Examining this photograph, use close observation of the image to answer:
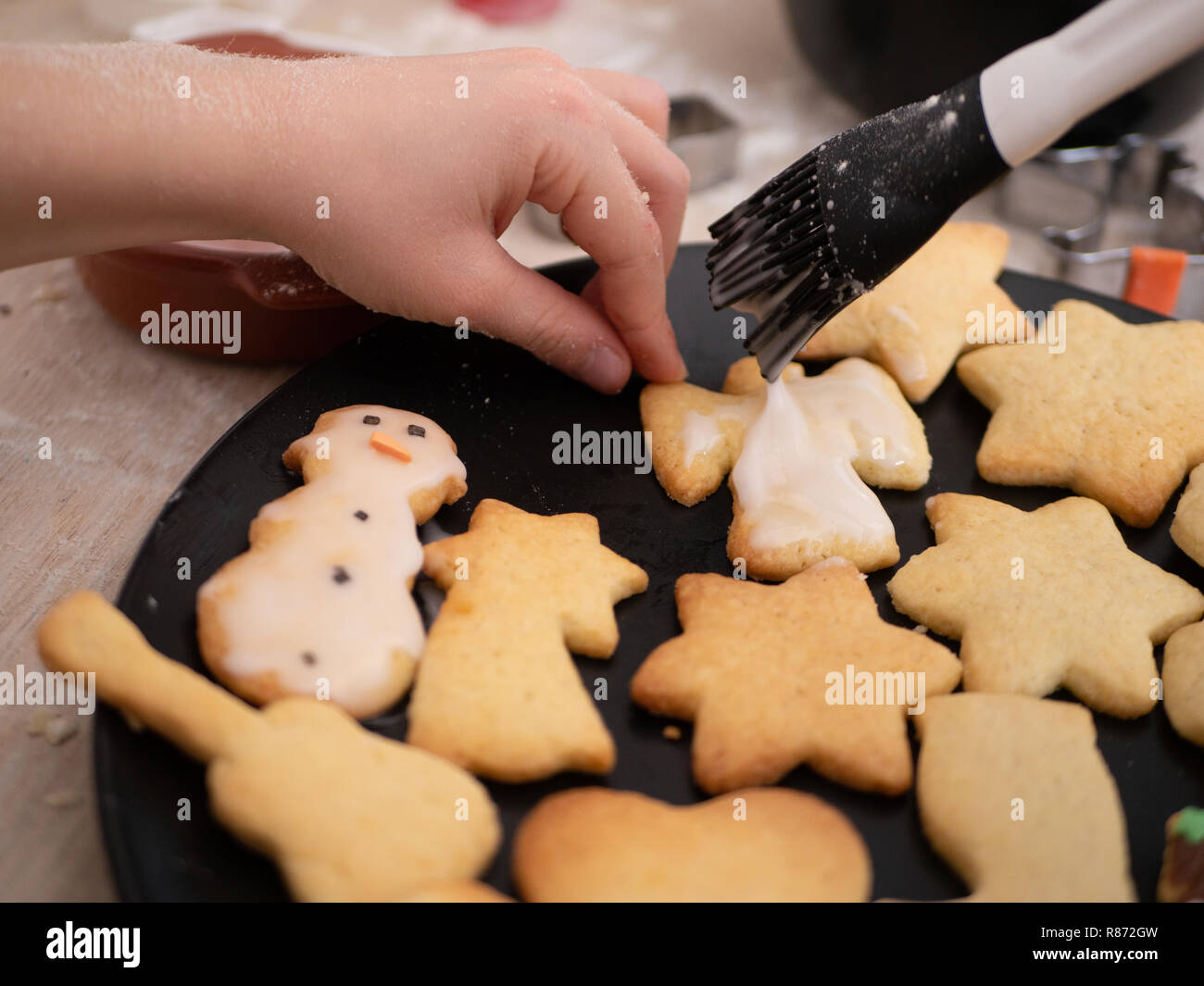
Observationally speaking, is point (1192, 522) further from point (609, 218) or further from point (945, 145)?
point (609, 218)

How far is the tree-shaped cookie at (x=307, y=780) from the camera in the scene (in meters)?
0.82

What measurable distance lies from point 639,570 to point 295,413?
1.46 feet

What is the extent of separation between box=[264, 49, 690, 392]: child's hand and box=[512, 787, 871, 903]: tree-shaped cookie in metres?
0.58

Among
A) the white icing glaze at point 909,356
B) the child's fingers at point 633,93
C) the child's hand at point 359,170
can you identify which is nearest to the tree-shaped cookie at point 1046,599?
the white icing glaze at point 909,356

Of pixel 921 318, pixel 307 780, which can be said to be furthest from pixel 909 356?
pixel 307 780

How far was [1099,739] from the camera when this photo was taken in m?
1.01

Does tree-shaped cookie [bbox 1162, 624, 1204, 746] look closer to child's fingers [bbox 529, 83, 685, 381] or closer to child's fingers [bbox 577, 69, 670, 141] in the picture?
child's fingers [bbox 529, 83, 685, 381]

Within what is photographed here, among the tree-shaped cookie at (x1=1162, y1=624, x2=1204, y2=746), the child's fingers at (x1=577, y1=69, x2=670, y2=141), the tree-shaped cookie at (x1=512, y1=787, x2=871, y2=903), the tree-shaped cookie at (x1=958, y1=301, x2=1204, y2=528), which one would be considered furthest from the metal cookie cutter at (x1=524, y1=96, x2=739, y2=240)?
the tree-shaped cookie at (x1=512, y1=787, x2=871, y2=903)

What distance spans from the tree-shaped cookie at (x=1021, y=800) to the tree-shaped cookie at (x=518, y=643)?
0.29m

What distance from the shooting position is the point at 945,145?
1130 mm

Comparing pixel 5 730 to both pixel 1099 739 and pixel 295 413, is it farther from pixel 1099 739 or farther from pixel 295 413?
pixel 1099 739

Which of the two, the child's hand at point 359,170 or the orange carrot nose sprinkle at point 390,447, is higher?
the child's hand at point 359,170

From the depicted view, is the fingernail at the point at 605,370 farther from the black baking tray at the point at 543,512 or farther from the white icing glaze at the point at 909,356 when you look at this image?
the white icing glaze at the point at 909,356

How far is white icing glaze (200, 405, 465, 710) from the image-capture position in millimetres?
961
